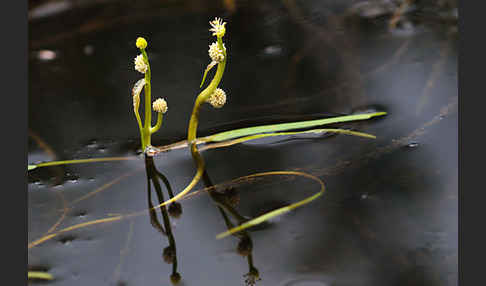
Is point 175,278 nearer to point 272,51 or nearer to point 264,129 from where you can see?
point 264,129

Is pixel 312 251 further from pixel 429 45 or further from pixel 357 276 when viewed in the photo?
pixel 429 45

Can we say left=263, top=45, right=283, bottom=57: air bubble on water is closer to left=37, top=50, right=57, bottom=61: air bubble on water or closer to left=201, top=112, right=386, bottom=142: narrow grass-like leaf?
left=201, top=112, right=386, bottom=142: narrow grass-like leaf

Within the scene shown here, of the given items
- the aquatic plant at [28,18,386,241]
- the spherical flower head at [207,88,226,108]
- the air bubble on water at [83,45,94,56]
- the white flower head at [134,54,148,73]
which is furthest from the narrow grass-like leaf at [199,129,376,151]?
the air bubble on water at [83,45,94,56]

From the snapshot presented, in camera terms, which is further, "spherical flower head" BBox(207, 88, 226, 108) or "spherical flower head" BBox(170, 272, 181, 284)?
"spherical flower head" BBox(207, 88, 226, 108)

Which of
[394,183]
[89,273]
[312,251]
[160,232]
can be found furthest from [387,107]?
[89,273]

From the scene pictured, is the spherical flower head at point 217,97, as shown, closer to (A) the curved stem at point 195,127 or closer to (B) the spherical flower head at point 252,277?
(A) the curved stem at point 195,127

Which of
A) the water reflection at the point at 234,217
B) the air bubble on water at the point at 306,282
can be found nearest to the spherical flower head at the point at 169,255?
the water reflection at the point at 234,217

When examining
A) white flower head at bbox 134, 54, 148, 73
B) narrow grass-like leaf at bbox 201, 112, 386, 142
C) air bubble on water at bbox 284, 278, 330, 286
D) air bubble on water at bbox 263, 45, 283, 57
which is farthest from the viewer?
air bubble on water at bbox 263, 45, 283, 57

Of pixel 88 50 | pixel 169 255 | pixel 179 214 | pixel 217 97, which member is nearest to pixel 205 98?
pixel 217 97

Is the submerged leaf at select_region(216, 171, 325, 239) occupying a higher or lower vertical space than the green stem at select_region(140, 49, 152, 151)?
lower
